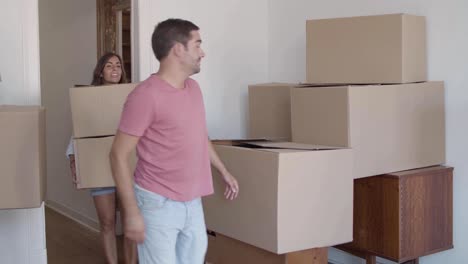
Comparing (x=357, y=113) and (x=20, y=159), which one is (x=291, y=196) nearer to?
(x=357, y=113)

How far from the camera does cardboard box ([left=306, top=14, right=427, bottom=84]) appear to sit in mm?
2949

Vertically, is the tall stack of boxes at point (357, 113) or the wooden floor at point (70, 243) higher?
the tall stack of boxes at point (357, 113)

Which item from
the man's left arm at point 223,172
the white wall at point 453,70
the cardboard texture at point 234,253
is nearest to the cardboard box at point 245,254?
the cardboard texture at point 234,253

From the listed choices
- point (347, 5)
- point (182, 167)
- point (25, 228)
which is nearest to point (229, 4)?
point (347, 5)

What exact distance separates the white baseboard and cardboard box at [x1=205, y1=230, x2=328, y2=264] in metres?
1.84

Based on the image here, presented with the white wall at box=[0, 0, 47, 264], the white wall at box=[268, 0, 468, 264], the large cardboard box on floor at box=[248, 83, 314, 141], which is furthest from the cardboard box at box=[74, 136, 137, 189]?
the white wall at box=[268, 0, 468, 264]

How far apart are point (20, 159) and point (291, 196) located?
1072 mm

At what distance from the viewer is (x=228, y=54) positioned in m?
4.09

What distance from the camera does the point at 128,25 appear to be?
486 cm

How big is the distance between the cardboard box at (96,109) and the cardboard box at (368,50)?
3.25 ft

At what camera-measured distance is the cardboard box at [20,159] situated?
7.95ft

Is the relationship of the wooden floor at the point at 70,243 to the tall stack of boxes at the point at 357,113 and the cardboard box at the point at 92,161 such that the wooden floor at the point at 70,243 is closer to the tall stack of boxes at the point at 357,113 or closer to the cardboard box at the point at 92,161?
the cardboard box at the point at 92,161

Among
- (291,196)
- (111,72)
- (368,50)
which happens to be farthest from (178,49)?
(111,72)

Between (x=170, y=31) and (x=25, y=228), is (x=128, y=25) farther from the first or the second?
(x=170, y=31)
